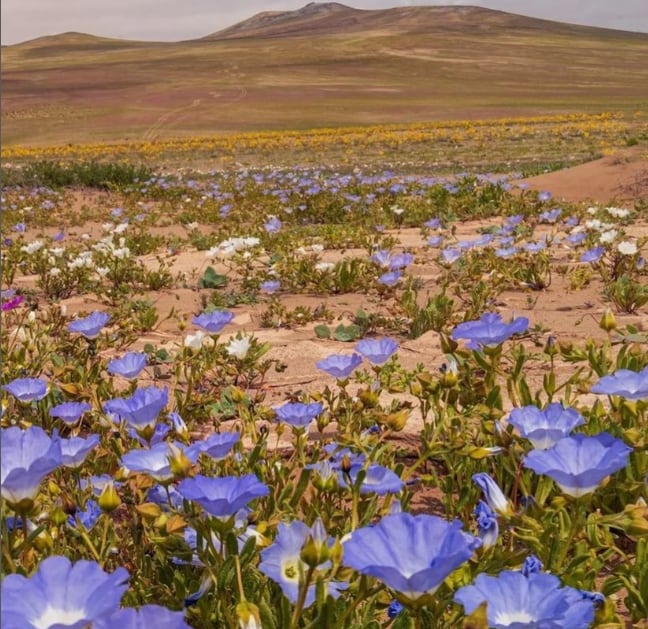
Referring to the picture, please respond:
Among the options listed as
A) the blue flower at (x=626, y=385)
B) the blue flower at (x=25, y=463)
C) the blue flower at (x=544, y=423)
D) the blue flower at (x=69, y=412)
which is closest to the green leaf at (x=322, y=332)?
the blue flower at (x=69, y=412)

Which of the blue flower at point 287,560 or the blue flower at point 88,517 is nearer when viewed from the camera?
the blue flower at point 287,560

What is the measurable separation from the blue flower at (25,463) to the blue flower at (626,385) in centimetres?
113

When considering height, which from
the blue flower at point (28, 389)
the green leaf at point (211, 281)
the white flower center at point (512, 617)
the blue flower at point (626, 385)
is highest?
the blue flower at point (626, 385)

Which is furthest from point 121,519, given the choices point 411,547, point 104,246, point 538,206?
point 538,206

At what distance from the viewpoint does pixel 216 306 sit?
4.61 m

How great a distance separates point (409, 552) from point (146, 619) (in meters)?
0.32

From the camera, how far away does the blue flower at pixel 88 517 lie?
1521 mm

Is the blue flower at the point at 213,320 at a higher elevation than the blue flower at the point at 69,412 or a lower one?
higher

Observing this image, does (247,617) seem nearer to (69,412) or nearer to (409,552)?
(409,552)

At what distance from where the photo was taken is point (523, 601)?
3.30 ft

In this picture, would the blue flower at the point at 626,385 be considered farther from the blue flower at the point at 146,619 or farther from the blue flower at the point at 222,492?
the blue flower at the point at 146,619

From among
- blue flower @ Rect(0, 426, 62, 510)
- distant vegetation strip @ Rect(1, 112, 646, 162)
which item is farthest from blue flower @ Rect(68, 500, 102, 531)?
distant vegetation strip @ Rect(1, 112, 646, 162)

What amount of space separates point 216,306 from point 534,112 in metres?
36.1

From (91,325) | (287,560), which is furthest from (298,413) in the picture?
(91,325)
